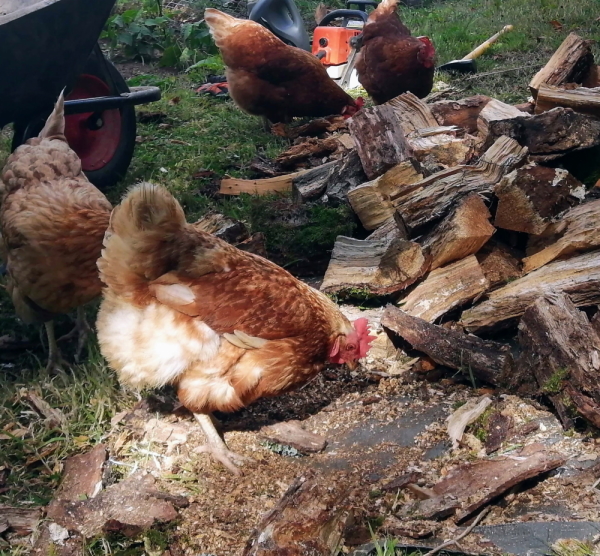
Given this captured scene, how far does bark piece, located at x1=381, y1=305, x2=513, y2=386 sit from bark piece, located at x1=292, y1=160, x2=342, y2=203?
5.46 feet

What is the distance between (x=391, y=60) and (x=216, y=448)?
5193 millimetres

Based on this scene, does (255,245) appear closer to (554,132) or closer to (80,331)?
(80,331)

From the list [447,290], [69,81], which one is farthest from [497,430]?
[69,81]

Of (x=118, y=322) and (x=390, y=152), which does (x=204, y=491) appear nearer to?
(x=118, y=322)

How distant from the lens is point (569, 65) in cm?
536

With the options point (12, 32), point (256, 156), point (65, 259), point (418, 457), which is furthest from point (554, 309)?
point (256, 156)

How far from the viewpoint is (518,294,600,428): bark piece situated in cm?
278

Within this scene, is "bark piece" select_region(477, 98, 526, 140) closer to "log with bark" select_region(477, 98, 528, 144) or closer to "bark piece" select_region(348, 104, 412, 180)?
"log with bark" select_region(477, 98, 528, 144)

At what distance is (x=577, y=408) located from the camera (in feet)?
9.12

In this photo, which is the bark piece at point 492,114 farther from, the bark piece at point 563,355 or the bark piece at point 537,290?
the bark piece at point 563,355

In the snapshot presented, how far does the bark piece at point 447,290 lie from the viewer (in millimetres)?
3703

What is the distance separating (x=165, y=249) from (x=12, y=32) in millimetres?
1896

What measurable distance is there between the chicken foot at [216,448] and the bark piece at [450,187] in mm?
→ 1723

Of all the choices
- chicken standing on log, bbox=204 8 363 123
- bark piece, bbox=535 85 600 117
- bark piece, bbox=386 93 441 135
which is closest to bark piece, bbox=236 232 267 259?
bark piece, bbox=386 93 441 135
